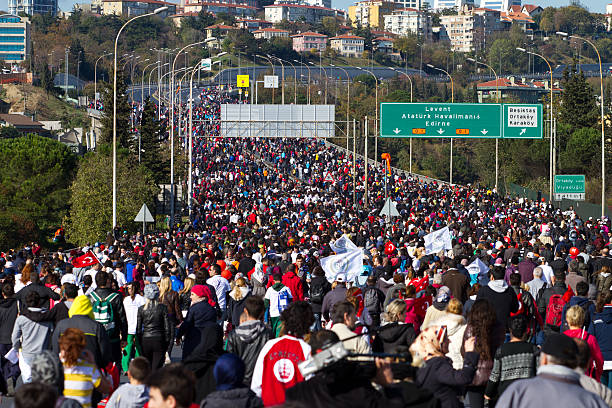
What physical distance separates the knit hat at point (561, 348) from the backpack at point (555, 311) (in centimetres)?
613

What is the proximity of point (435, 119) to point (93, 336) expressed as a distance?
48.7 metres

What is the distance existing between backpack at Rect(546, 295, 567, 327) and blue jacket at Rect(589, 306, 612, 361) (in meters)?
1.26

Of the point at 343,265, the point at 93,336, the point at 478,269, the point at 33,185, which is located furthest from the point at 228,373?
the point at 33,185

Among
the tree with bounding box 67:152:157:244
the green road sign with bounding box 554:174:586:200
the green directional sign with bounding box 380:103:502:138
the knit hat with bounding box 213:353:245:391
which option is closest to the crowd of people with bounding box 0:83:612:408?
the knit hat with bounding box 213:353:245:391

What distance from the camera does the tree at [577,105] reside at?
9700 centimetres

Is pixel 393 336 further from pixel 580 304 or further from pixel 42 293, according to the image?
pixel 42 293

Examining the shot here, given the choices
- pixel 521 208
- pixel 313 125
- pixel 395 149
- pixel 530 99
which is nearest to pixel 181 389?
pixel 521 208

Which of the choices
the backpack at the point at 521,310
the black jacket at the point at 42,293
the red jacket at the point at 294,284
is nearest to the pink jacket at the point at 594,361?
the backpack at the point at 521,310

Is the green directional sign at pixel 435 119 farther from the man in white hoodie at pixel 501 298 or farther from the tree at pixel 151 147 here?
the man in white hoodie at pixel 501 298

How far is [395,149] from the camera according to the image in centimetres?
12362

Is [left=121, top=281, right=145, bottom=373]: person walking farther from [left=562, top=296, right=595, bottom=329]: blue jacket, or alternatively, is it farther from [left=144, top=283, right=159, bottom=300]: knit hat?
[left=562, top=296, right=595, bottom=329]: blue jacket

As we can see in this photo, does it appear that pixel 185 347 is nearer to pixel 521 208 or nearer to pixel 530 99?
pixel 521 208

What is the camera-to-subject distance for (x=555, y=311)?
13422 millimetres

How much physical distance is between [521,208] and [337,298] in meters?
37.2
